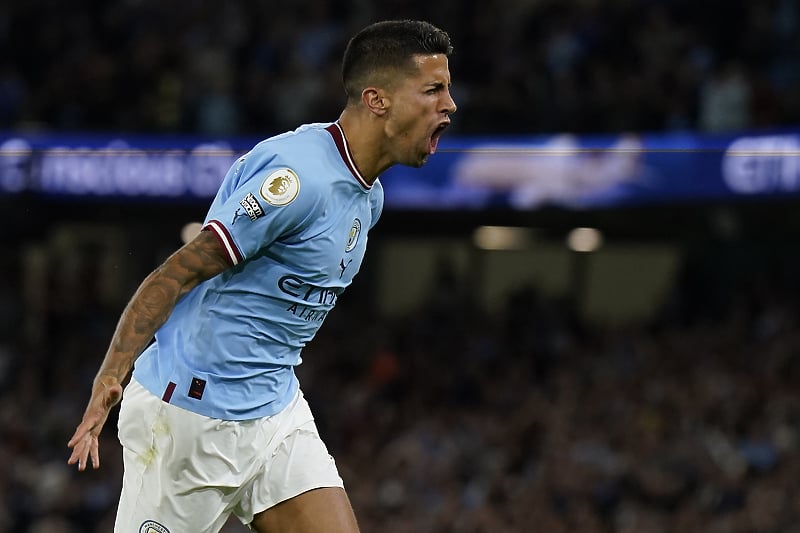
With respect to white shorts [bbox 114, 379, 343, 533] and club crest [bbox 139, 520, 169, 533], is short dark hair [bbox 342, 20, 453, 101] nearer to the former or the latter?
white shorts [bbox 114, 379, 343, 533]

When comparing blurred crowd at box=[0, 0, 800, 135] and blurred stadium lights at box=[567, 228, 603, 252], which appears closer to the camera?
blurred crowd at box=[0, 0, 800, 135]

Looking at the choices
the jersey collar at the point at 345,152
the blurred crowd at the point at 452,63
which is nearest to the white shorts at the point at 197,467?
the jersey collar at the point at 345,152

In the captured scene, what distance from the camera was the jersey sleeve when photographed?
3930 mm

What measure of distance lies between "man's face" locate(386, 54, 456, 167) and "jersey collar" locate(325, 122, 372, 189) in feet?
0.43

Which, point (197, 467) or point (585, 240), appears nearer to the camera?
point (197, 467)

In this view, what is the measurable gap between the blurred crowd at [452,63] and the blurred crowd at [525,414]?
211cm

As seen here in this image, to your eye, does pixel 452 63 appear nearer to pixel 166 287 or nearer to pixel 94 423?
pixel 166 287

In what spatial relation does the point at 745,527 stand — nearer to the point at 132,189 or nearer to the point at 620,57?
the point at 620,57

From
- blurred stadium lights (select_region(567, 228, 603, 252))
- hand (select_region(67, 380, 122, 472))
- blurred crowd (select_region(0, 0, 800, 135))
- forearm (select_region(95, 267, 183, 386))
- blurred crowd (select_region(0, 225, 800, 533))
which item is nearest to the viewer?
hand (select_region(67, 380, 122, 472))

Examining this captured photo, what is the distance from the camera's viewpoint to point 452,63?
13.4 meters

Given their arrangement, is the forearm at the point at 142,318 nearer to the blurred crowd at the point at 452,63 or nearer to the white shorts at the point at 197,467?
the white shorts at the point at 197,467

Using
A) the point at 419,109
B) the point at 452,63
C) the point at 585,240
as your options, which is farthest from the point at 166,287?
the point at 585,240

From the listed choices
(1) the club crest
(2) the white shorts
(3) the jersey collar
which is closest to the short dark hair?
(3) the jersey collar

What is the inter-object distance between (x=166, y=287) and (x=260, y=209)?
352mm
